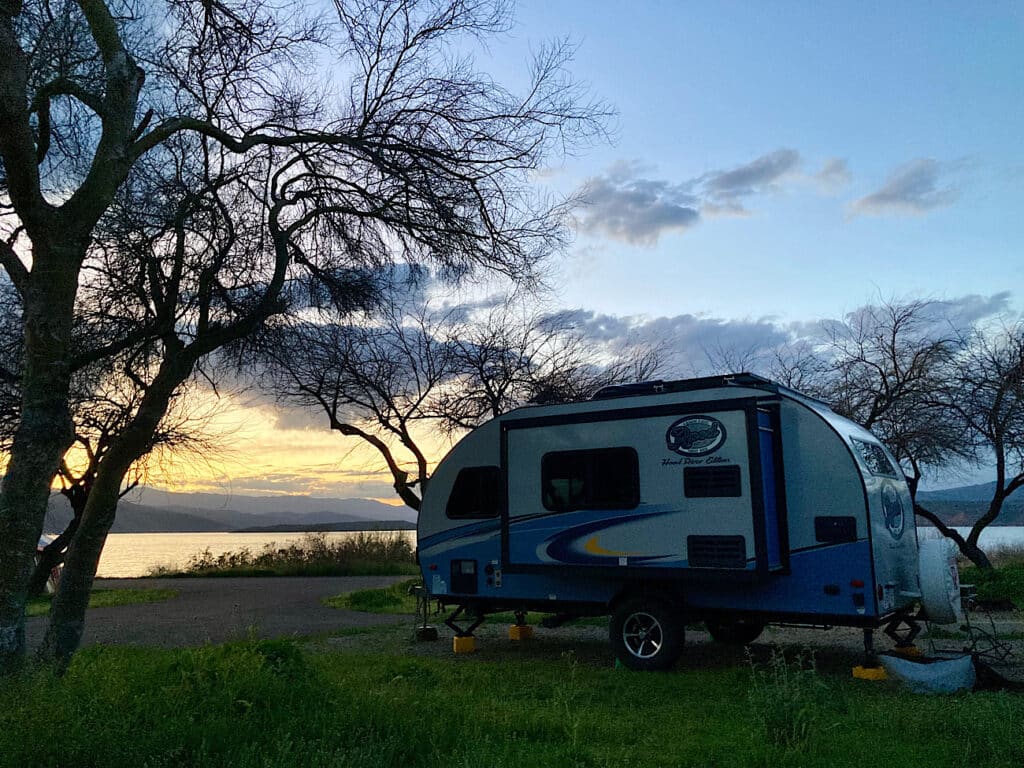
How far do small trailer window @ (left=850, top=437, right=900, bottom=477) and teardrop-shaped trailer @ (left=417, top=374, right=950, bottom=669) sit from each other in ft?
0.09

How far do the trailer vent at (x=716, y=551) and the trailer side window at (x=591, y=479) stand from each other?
34.1 inches

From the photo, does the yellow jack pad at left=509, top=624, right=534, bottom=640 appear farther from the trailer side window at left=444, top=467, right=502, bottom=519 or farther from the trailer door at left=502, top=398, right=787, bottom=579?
the trailer door at left=502, top=398, right=787, bottom=579

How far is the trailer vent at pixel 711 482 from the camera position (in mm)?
9703

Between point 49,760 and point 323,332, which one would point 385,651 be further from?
point 49,760

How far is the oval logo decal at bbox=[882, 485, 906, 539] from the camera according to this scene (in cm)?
977

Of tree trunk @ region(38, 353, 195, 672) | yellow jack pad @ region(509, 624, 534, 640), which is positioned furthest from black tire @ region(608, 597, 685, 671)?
tree trunk @ region(38, 353, 195, 672)

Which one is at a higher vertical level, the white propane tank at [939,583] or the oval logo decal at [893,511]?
the oval logo decal at [893,511]

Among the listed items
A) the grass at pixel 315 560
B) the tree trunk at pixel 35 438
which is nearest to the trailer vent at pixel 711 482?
the tree trunk at pixel 35 438

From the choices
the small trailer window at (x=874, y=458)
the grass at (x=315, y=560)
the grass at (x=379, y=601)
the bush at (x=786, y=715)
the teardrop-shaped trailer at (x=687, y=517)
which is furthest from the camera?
the grass at (x=315, y=560)

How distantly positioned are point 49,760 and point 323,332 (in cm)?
750

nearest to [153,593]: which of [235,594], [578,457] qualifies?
[235,594]

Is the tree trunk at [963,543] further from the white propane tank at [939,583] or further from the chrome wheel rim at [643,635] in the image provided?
the chrome wheel rim at [643,635]

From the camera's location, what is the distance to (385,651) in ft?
40.9

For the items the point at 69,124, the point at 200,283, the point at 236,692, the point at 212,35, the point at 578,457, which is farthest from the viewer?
the point at 578,457
